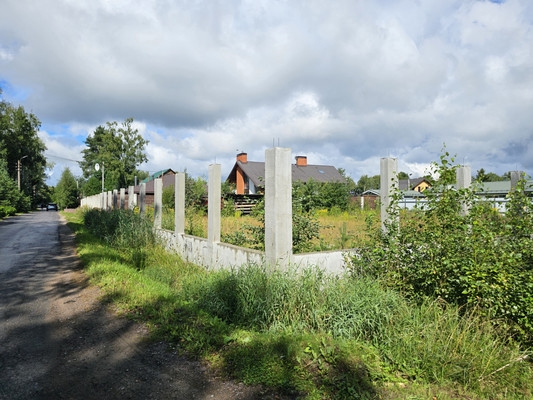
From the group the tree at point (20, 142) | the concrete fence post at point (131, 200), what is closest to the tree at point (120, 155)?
→ the tree at point (20, 142)

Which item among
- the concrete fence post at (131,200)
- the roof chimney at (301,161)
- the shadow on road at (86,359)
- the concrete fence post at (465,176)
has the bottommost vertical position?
the shadow on road at (86,359)

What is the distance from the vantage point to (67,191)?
235 ft

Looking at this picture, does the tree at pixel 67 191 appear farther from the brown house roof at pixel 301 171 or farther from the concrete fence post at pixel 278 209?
the concrete fence post at pixel 278 209

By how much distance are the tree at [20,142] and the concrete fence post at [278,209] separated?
46.7 m

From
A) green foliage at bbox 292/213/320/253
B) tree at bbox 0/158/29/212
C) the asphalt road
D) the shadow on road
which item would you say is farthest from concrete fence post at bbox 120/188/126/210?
tree at bbox 0/158/29/212

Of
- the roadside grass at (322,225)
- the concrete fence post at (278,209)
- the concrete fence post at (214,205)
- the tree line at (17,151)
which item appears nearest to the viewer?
the concrete fence post at (278,209)

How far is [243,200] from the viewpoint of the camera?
1142 centimetres

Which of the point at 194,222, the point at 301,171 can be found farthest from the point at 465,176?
the point at 301,171

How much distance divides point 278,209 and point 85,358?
10.0 ft

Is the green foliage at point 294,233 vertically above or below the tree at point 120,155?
below

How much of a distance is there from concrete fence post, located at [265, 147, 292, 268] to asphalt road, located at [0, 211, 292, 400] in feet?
6.77

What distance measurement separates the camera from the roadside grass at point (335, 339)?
3414mm

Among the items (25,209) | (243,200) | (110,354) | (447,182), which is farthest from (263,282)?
(25,209)

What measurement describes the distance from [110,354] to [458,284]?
13.1ft
